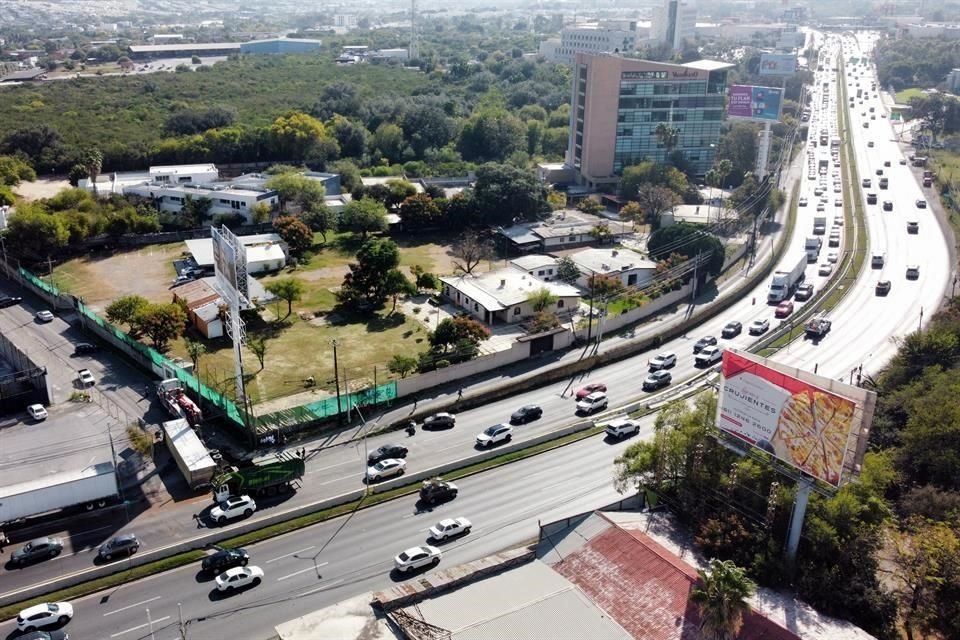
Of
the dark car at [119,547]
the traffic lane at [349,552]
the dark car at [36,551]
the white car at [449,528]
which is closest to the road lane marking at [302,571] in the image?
the traffic lane at [349,552]

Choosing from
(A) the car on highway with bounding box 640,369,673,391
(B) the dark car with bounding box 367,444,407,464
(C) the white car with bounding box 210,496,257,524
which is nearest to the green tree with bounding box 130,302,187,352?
(B) the dark car with bounding box 367,444,407,464

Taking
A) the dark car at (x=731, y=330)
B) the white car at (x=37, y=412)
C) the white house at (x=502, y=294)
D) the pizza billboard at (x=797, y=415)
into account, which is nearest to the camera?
the pizza billboard at (x=797, y=415)

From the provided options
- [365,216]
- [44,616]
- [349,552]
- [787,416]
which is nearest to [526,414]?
[349,552]

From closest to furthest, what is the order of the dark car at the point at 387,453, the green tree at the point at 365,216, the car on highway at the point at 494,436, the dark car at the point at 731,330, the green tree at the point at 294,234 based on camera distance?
the dark car at the point at 387,453
the car on highway at the point at 494,436
the dark car at the point at 731,330
the green tree at the point at 294,234
the green tree at the point at 365,216

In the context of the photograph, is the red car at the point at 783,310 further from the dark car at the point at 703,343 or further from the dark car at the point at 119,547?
the dark car at the point at 119,547

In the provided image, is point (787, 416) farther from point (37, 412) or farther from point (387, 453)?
point (37, 412)
